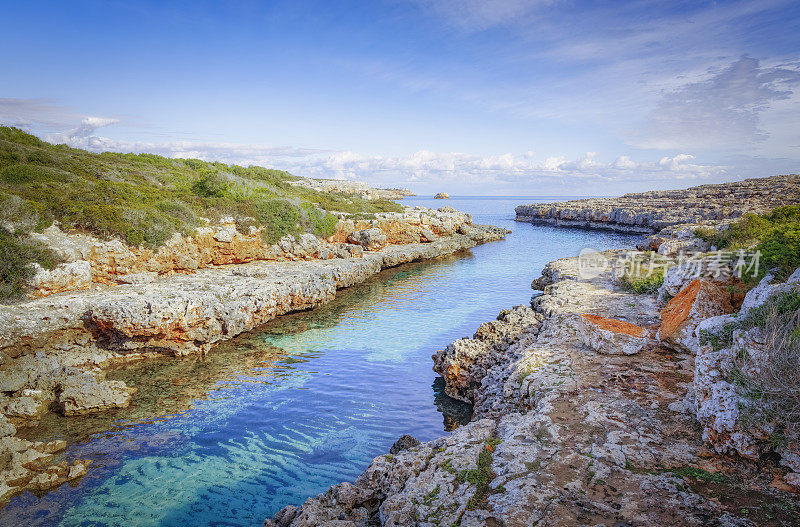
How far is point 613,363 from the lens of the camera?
10.4 metres

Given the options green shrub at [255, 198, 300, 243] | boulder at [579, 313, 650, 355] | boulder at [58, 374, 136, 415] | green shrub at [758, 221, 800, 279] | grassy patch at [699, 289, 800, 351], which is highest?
green shrub at [255, 198, 300, 243]

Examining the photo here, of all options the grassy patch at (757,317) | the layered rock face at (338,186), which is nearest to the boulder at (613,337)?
the grassy patch at (757,317)

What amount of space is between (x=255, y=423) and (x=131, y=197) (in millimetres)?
21986

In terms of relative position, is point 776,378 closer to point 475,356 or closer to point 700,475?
point 700,475

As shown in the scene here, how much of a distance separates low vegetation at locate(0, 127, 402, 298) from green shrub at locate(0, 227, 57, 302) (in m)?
0.03

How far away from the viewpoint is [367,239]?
1559 inches

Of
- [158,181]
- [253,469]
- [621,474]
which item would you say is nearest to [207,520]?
[253,469]

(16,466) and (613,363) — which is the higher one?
(613,363)

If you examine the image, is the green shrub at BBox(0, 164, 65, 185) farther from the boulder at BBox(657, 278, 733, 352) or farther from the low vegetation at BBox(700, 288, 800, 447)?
the low vegetation at BBox(700, 288, 800, 447)

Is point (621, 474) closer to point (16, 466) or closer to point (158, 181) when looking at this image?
point (16, 466)

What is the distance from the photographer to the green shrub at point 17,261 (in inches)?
645

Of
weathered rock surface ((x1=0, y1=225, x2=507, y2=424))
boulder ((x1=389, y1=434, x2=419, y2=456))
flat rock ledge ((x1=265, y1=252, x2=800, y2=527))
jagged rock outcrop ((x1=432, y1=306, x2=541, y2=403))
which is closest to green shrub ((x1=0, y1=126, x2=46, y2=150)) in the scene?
weathered rock surface ((x1=0, y1=225, x2=507, y2=424))

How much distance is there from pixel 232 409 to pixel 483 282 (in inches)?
953

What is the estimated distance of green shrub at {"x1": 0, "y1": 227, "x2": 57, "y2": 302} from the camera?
16.4m
